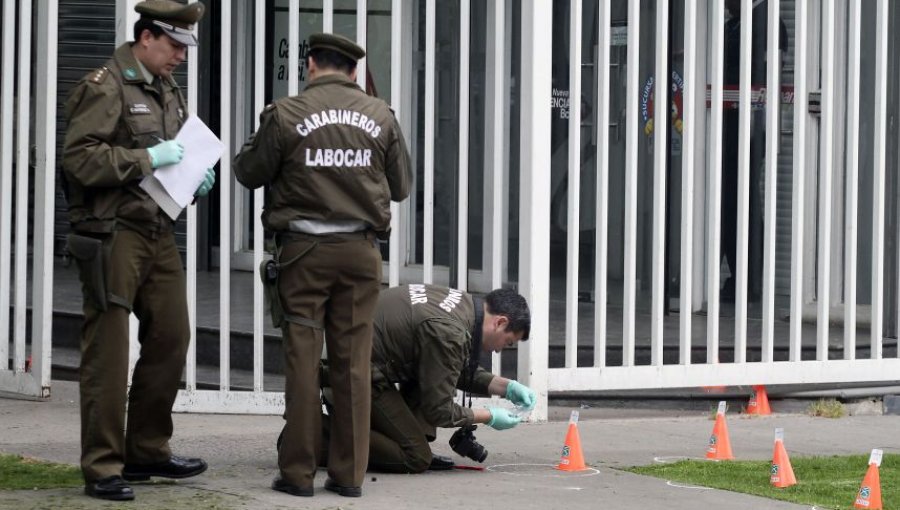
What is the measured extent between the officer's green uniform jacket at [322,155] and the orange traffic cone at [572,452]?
134 centimetres

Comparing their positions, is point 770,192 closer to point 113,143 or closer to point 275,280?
point 275,280

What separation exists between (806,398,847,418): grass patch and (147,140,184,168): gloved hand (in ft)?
14.2

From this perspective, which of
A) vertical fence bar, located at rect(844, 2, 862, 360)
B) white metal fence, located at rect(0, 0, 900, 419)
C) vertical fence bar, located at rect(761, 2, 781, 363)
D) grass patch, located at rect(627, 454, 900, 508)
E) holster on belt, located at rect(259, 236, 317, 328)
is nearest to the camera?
holster on belt, located at rect(259, 236, 317, 328)

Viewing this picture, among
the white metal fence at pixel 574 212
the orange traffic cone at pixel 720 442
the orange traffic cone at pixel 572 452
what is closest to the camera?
the orange traffic cone at pixel 572 452

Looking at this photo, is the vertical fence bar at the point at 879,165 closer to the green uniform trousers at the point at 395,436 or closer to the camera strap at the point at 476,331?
the camera strap at the point at 476,331

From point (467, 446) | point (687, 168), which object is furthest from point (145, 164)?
point (687, 168)

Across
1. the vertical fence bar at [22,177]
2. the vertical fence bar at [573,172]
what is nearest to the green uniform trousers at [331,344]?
the vertical fence bar at [573,172]

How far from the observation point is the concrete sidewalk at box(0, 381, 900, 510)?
17.8ft

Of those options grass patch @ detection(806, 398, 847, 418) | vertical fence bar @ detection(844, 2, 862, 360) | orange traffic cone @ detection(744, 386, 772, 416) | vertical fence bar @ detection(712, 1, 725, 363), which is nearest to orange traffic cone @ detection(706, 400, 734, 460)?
vertical fence bar @ detection(712, 1, 725, 363)

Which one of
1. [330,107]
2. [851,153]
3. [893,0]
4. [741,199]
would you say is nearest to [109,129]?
[330,107]

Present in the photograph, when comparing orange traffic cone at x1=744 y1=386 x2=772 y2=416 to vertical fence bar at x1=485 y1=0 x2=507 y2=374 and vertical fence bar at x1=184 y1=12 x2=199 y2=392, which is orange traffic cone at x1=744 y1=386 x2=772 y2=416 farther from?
vertical fence bar at x1=184 y1=12 x2=199 y2=392

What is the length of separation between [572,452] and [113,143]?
228cm

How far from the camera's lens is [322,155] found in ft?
17.6

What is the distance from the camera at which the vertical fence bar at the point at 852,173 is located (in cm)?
822
